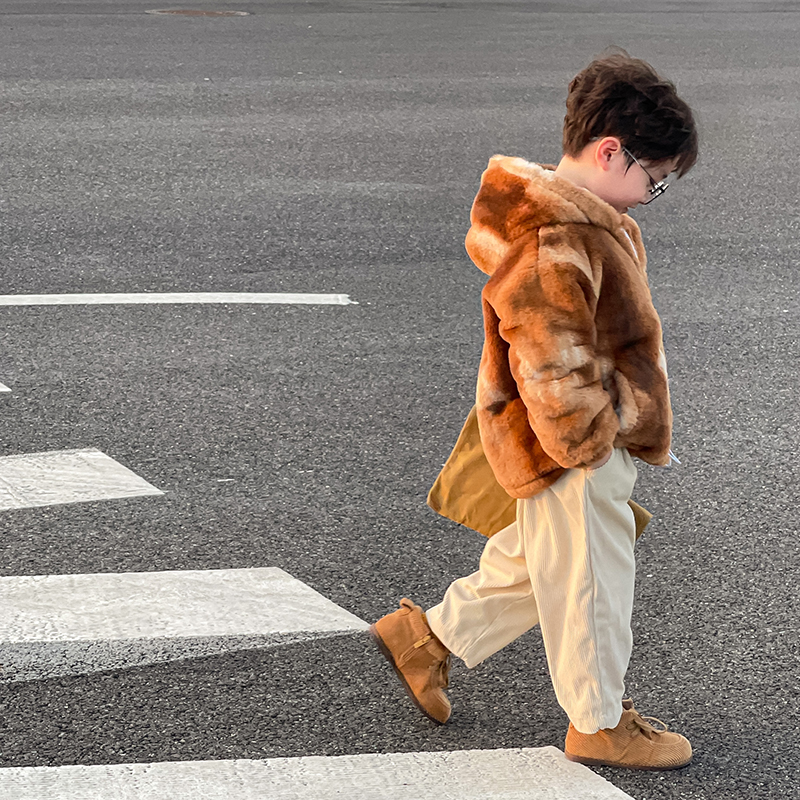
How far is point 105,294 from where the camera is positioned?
6762 mm

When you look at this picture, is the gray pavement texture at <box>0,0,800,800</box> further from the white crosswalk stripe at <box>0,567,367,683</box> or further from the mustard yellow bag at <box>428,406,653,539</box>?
the mustard yellow bag at <box>428,406,653,539</box>

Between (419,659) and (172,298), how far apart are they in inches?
149

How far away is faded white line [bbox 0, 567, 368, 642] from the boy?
36.8 inches

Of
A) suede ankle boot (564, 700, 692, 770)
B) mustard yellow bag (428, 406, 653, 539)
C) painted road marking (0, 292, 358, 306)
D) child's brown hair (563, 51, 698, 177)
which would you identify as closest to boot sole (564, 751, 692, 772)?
suede ankle boot (564, 700, 692, 770)

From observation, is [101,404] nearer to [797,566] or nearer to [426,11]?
[797,566]

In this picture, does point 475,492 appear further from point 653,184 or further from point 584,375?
point 653,184

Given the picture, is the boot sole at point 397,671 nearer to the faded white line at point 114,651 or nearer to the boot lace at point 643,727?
the faded white line at point 114,651

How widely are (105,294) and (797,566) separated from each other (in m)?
3.99

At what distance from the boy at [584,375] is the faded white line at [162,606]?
0.93 meters

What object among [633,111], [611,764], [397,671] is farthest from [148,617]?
[633,111]

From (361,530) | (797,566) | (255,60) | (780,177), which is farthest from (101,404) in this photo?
(255,60)

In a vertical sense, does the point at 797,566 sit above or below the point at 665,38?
below

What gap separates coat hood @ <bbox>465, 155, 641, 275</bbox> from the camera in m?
2.93

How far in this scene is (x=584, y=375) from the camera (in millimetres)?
2912
